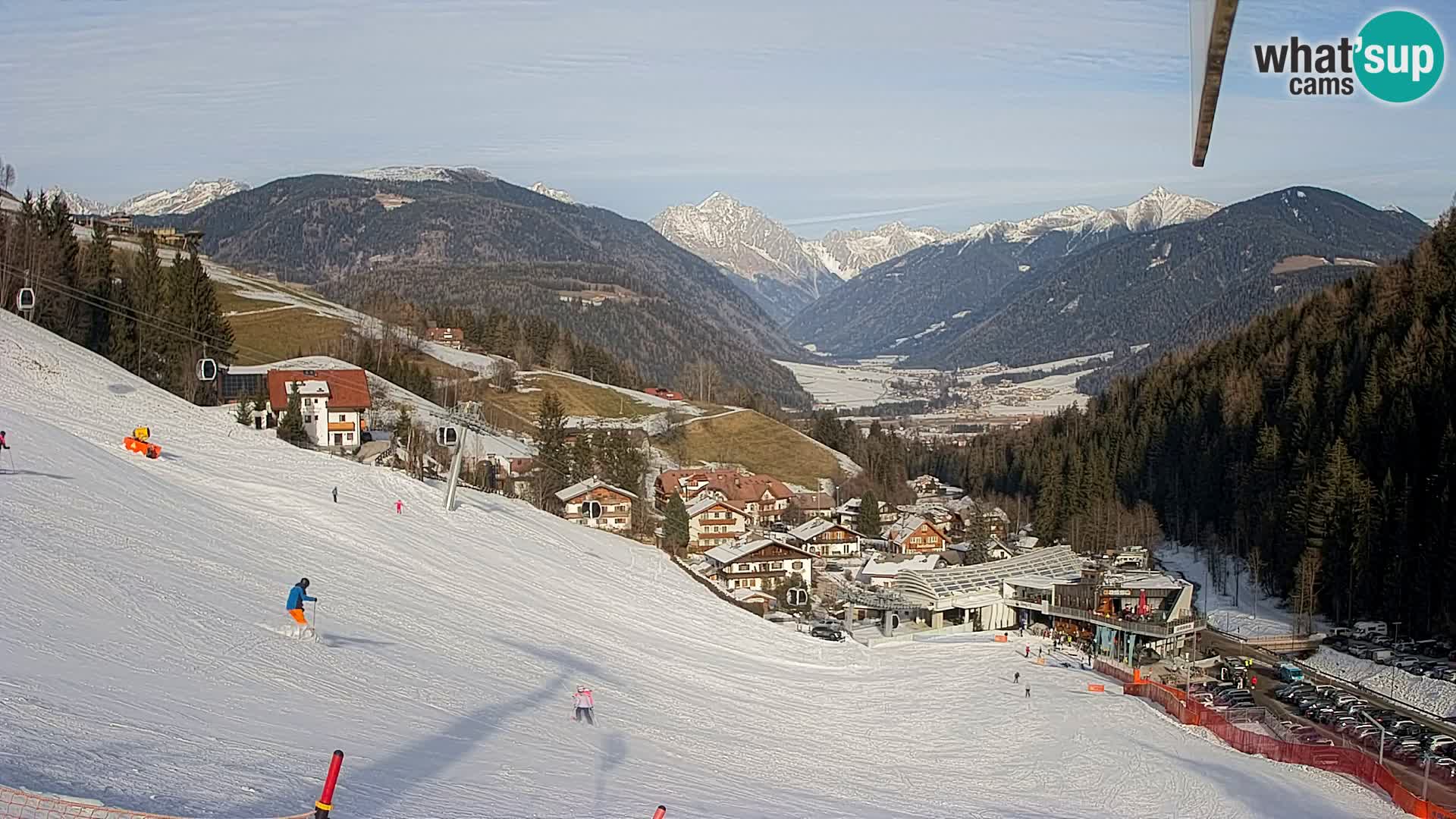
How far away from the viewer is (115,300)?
65562 mm

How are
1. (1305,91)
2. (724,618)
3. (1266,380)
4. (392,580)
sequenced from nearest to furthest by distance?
(1305,91) → (392,580) → (724,618) → (1266,380)

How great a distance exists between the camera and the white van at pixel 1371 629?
50.0 metres

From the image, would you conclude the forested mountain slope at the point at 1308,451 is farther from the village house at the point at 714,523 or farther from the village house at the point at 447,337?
the village house at the point at 447,337

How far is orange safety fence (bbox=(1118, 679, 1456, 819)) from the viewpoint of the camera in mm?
24344

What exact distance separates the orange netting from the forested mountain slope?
169 feet

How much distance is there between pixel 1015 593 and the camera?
189ft

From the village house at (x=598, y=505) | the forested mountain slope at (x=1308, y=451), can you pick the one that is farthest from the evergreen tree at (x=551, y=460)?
the forested mountain slope at (x=1308, y=451)

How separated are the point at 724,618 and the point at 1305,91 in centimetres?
3589

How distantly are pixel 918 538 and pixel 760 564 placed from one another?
1779cm

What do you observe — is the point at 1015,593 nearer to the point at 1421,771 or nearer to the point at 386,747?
the point at 1421,771

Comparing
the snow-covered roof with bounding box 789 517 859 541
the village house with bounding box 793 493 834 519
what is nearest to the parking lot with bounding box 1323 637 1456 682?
the snow-covered roof with bounding box 789 517 859 541

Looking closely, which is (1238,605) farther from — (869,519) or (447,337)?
(447,337)

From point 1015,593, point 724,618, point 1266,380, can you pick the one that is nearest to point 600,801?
point 724,618

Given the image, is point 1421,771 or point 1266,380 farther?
point 1266,380
